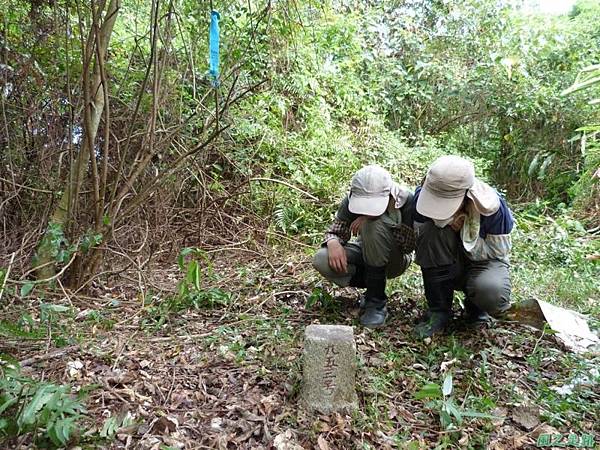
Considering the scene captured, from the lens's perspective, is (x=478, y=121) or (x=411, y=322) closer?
(x=411, y=322)

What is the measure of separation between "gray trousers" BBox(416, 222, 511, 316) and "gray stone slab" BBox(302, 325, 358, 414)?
0.74 m

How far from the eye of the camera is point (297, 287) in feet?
→ 10.5

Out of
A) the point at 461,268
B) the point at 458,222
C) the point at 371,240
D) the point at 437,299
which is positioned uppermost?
the point at 458,222

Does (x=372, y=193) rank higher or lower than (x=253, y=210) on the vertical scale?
higher

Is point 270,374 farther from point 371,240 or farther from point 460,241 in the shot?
point 460,241

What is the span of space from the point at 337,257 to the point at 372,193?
1.26 ft

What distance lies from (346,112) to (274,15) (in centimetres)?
204

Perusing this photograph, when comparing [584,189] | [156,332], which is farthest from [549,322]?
[584,189]

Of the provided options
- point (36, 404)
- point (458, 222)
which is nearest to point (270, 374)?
point (36, 404)

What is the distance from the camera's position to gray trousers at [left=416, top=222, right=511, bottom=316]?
239cm

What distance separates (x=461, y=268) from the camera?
2.53 metres

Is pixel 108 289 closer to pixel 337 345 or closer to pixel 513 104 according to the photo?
pixel 337 345

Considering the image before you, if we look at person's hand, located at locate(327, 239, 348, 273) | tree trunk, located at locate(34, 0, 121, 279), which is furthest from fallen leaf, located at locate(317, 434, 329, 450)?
tree trunk, located at locate(34, 0, 121, 279)

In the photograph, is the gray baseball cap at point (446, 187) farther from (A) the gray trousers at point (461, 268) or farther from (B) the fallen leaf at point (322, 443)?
(B) the fallen leaf at point (322, 443)
